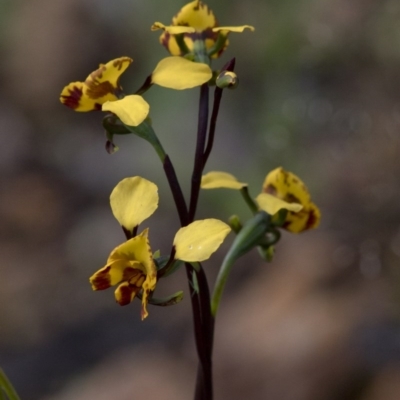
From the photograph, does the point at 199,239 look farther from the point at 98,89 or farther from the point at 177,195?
the point at 98,89

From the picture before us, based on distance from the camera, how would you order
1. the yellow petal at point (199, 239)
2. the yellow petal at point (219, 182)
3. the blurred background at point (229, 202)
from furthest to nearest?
1. the blurred background at point (229, 202)
2. the yellow petal at point (219, 182)
3. the yellow petal at point (199, 239)

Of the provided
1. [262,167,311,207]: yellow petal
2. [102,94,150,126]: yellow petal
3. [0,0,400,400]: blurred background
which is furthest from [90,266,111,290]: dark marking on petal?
[0,0,400,400]: blurred background

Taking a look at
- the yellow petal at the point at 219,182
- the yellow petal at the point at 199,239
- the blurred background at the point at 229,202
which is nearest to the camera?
the yellow petal at the point at 199,239

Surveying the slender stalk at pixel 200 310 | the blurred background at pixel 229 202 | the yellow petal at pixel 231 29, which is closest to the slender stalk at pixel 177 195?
the slender stalk at pixel 200 310

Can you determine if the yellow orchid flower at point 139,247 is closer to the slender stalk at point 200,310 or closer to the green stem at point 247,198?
the slender stalk at point 200,310

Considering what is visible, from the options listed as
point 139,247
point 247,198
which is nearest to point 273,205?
point 247,198

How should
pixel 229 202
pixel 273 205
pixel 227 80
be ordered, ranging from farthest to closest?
1. pixel 229 202
2. pixel 273 205
3. pixel 227 80

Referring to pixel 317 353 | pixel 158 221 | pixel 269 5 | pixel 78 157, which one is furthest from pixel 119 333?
pixel 269 5

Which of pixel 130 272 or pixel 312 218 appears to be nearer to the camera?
Answer: pixel 130 272

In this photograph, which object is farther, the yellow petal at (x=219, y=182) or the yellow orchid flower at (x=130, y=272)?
the yellow petal at (x=219, y=182)
